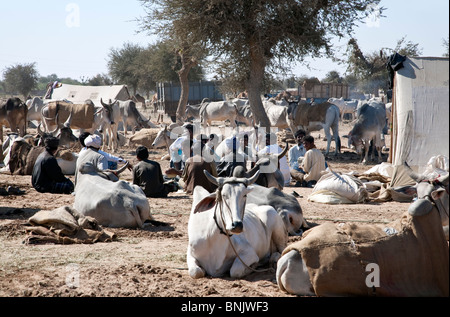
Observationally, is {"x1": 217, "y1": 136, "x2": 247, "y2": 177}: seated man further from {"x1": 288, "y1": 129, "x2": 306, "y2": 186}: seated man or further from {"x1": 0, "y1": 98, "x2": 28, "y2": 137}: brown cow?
{"x1": 0, "y1": 98, "x2": 28, "y2": 137}: brown cow

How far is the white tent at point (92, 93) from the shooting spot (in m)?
33.7

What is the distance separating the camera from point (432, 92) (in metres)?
11.5

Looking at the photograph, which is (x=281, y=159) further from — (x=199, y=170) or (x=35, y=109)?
(x=35, y=109)

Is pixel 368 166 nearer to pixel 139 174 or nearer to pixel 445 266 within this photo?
pixel 139 174

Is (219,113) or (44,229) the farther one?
(219,113)

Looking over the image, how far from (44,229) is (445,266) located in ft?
16.6

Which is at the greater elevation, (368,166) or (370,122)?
(370,122)

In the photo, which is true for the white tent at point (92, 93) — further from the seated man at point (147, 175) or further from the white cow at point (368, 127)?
the seated man at point (147, 175)

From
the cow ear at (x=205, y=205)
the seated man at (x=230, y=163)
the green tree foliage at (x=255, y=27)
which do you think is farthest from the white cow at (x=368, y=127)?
the cow ear at (x=205, y=205)

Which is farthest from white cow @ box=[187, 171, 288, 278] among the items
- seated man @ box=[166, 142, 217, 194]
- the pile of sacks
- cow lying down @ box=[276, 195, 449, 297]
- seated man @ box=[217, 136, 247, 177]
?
seated man @ box=[166, 142, 217, 194]

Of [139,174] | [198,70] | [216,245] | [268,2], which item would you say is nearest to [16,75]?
[198,70]

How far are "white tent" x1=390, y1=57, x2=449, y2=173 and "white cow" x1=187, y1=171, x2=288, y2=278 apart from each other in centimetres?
570

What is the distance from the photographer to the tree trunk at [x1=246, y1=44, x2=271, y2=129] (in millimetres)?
18453
